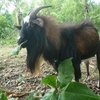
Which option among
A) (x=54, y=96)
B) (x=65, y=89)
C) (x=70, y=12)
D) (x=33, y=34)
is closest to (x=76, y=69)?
(x=33, y=34)

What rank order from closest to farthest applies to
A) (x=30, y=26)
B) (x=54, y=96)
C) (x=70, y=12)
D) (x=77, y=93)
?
(x=77, y=93) < (x=54, y=96) < (x=30, y=26) < (x=70, y=12)

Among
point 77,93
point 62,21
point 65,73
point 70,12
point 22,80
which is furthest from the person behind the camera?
point 70,12

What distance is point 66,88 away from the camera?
533 millimetres

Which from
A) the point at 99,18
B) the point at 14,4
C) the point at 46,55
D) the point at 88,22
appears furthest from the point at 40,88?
the point at 14,4

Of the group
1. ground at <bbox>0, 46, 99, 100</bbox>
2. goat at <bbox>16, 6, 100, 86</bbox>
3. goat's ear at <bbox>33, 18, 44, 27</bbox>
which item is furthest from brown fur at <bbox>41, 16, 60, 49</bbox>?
ground at <bbox>0, 46, 99, 100</bbox>

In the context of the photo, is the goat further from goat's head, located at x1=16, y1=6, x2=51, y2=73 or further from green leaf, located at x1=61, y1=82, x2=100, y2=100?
green leaf, located at x1=61, y1=82, x2=100, y2=100

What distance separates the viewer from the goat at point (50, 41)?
3.41 metres

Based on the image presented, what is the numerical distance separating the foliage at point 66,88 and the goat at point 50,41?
2.50m

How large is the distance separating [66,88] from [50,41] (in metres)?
2.95

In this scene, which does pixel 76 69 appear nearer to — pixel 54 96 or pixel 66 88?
pixel 54 96

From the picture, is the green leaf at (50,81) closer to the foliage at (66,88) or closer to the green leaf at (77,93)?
the foliage at (66,88)

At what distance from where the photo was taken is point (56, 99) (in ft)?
2.10

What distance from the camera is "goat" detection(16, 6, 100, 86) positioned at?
134 inches

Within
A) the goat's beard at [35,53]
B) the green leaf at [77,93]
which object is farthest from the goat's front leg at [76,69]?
the green leaf at [77,93]
